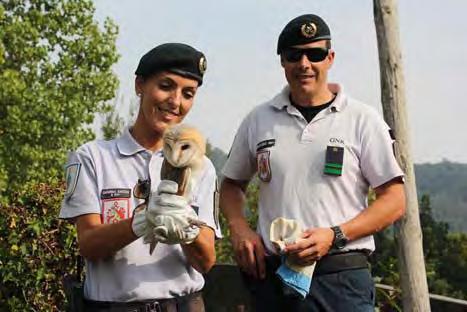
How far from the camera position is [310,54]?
3383mm

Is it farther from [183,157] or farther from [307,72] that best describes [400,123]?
[183,157]

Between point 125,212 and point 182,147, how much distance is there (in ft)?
1.33

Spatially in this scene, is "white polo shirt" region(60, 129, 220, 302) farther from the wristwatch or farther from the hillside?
the hillside

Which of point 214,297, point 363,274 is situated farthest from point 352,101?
point 214,297

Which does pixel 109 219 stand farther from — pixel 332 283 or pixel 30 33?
pixel 30 33

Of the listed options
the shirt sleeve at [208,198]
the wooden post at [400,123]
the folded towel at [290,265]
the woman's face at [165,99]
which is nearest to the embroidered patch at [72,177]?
the woman's face at [165,99]

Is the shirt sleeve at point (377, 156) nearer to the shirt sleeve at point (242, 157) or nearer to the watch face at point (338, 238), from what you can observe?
the watch face at point (338, 238)

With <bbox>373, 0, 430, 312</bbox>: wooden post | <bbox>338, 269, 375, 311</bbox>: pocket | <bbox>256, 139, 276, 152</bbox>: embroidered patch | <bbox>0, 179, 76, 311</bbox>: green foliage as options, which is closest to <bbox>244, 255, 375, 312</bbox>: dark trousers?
<bbox>338, 269, 375, 311</bbox>: pocket

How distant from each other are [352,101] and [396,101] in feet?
6.45

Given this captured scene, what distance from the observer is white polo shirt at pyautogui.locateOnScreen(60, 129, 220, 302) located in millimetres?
2711

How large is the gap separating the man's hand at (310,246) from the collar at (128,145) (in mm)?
701

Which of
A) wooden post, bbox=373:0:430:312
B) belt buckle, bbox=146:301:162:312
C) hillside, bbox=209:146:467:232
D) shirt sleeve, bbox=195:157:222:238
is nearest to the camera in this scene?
belt buckle, bbox=146:301:162:312

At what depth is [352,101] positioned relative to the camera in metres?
3.44

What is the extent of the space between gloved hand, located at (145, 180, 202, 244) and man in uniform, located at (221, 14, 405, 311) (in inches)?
31.9
